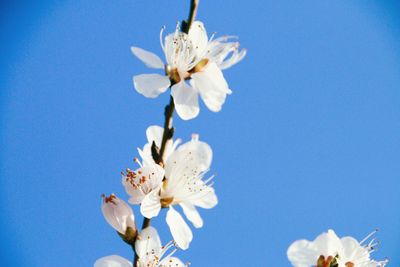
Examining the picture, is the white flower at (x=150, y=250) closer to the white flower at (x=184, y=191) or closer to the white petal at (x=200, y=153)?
the white flower at (x=184, y=191)

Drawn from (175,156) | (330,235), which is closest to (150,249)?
(175,156)

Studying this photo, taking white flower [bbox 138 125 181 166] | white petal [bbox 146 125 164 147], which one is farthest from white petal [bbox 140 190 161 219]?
white petal [bbox 146 125 164 147]

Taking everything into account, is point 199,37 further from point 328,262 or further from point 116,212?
point 328,262

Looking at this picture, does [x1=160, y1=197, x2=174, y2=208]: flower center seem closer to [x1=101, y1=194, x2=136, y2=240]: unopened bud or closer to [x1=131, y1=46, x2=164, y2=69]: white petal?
[x1=101, y1=194, x2=136, y2=240]: unopened bud

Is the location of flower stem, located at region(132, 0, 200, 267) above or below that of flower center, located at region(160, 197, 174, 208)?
above

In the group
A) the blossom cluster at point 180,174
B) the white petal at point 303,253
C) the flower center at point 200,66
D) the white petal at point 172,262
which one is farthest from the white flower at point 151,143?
the white petal at point 303,253

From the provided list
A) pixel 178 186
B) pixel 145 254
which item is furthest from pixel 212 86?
pixel 145 254

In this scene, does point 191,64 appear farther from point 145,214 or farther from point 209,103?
point 145,214
